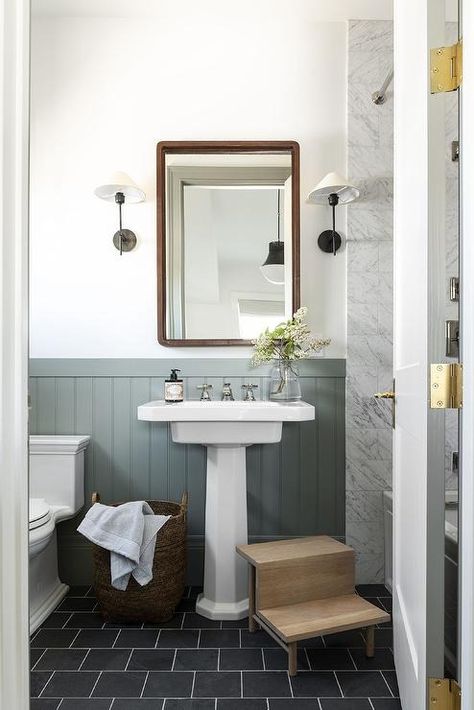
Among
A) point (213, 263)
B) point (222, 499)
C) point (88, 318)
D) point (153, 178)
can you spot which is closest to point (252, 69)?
point (153, 178)

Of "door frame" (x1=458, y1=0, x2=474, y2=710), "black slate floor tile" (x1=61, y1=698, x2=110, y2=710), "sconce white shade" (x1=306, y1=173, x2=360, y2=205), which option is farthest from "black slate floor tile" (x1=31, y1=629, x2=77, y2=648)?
"sconce white shade" (x1=306, y1=173, x2=360, y2=205)

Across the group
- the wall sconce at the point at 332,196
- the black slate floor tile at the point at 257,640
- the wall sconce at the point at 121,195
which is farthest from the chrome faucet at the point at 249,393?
the black slate floor tile at the point at 257,640

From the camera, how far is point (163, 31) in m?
2.70

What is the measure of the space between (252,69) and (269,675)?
8.43 ft

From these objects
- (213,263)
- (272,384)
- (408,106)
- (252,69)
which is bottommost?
(272,384)

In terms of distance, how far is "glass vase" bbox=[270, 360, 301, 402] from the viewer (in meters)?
2.56

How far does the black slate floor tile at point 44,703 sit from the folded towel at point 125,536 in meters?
0.50

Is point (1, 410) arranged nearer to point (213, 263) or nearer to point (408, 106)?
point (408, 106)

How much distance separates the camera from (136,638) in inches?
86.1

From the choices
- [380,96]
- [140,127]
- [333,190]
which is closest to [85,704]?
[333,190]

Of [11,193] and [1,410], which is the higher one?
[11,193]

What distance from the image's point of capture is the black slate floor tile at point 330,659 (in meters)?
1.97

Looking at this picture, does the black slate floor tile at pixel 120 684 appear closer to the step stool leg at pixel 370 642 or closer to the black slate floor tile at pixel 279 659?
the black slate floor tile at pixel 279 659

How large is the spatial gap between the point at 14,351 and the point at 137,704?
1.29m
